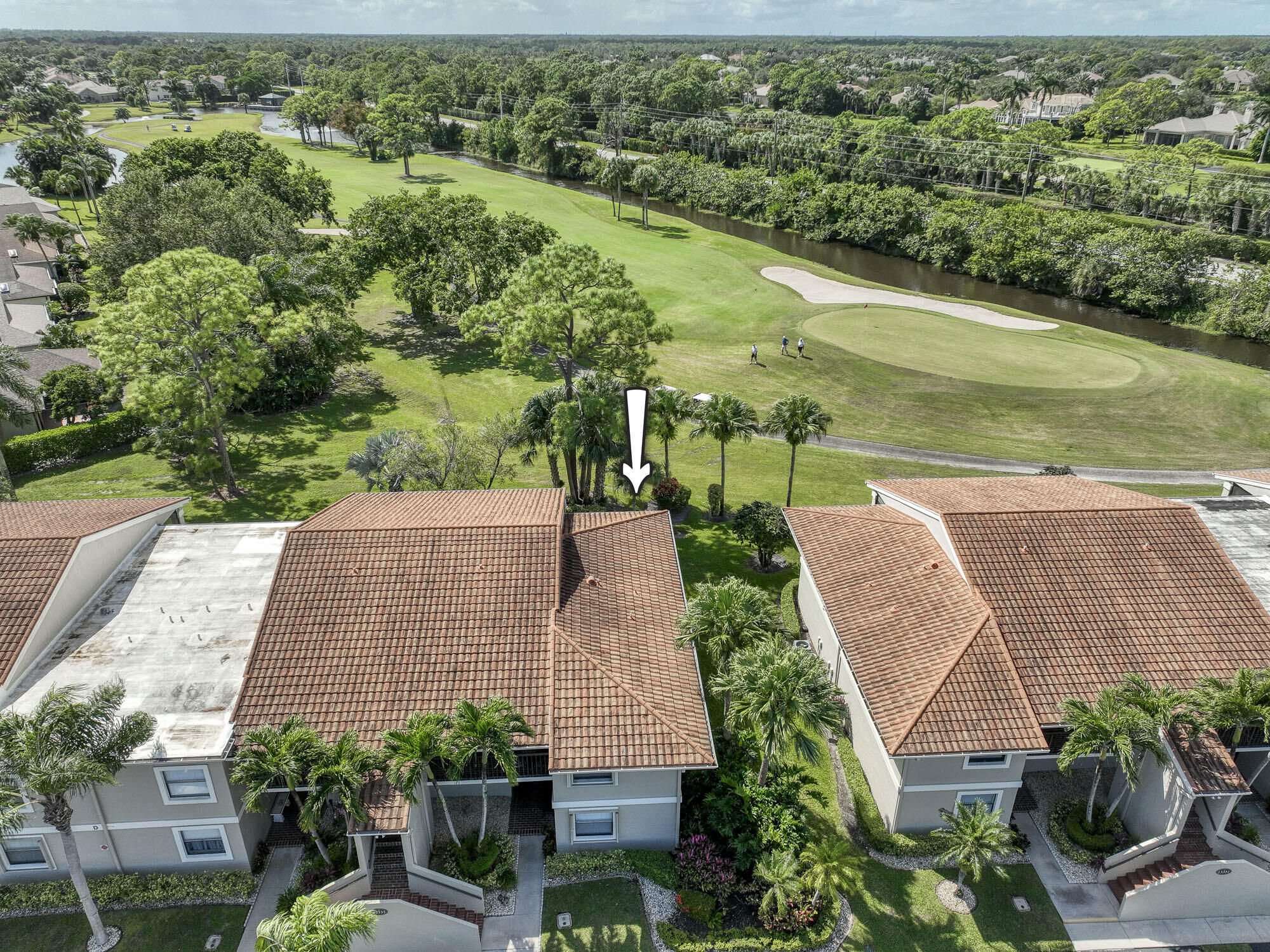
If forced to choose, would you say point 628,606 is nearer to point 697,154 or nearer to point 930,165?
point 930,165

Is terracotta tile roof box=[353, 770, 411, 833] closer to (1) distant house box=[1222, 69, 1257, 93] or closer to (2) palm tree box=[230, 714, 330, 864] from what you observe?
(2) palm tree box=[230, 714, 330, 864]

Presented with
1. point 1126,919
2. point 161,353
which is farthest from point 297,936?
point 161,353

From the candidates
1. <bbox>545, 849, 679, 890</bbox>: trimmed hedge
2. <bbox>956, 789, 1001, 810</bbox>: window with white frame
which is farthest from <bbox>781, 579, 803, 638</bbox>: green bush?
<bbox>545, 849, 679, 890</bbox>: trimmed hedge

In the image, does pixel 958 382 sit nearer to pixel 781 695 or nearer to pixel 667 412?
pixel 667 412

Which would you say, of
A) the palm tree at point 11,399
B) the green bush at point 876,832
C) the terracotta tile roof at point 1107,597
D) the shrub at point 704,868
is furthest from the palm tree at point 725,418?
the palm tree at point 11,399

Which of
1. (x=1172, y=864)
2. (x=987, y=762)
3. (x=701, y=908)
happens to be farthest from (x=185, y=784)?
(x=1172, y=864)
